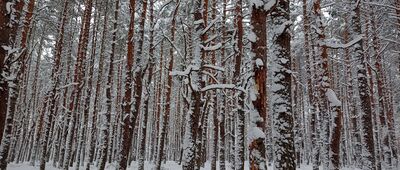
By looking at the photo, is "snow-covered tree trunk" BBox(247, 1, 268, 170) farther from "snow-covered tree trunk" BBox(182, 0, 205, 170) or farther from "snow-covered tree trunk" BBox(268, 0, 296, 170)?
"snow-covered tree trunk" BBox(182, 0, 205, 170)

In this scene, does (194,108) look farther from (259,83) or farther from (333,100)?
(333,100)

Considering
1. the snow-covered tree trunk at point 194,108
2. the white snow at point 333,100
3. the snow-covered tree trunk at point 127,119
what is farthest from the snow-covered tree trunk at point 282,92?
the snow-covered tree trunk at point 127,119

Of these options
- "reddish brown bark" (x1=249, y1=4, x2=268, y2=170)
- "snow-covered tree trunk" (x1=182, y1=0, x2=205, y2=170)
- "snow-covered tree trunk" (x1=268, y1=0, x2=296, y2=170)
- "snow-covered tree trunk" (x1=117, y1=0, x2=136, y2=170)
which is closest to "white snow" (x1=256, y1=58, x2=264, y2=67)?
"reddish brown bark" (x1=249, y1=4, x2=268, y2=170)

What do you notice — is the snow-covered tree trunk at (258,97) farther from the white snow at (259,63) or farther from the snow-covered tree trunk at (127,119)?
the snow-covered tree trunk at (127,119)

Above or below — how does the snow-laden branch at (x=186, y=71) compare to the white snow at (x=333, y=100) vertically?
above

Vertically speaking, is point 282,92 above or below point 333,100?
below

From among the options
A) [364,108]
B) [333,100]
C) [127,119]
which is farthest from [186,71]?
[364,108]

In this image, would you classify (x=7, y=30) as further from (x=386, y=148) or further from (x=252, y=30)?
(x=386, y=148)

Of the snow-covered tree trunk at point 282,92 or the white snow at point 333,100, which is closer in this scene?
the snow-covered tree trunk at point 282,92

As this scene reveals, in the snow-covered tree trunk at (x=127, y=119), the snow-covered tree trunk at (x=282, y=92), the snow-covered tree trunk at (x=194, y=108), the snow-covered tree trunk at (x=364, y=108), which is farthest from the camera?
the snow-covered tree trunk at (x=127, y=119)

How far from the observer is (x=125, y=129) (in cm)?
1089

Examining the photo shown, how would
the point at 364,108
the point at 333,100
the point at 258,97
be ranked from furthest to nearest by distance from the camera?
the point at 364,108, the point at 333,100, the point at 258,97

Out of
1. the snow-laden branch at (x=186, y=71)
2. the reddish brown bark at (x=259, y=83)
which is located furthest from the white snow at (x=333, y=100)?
the reddish brown bark at (x=259, y=83)

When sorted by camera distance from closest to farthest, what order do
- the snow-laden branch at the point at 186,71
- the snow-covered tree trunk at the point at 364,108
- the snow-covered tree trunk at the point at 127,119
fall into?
the snow-laden branch at the point at 186,71
the snow-covered tree trunk at the point at 364,108
the snow-covered tree trunk at the point at 127,119
